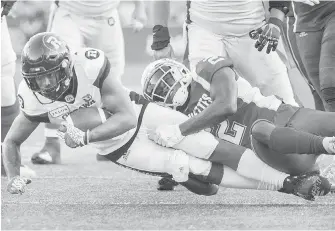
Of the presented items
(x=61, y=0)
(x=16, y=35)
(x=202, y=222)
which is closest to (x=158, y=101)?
(x=202, y=222)

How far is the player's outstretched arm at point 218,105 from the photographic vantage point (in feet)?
14.4

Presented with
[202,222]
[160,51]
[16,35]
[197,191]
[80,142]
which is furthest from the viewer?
[16,35]

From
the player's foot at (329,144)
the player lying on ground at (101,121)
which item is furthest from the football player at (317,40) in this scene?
the player's foot at (329,144)

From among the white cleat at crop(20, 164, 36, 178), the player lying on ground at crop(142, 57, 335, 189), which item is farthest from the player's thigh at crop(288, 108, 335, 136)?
the white cleat at crop(20, 164, 36, 178)

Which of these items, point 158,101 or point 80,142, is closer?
point 80,142

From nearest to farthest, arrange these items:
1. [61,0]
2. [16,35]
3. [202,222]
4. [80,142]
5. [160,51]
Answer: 1. [202,222]
2. [80,142]
3. [160,51]
4. [61,0]
5. [16,35]

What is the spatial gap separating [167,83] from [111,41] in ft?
5.11

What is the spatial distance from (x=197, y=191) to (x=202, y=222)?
81 cm

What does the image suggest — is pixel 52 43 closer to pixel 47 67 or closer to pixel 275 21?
pixel 47 67

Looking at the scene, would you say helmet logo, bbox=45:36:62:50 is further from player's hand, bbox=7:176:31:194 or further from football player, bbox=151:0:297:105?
football player, bbox=151:0:297:105

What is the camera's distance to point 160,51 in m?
5.41

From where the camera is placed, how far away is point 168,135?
14.6ft

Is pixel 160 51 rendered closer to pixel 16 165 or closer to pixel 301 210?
pixel 16 165

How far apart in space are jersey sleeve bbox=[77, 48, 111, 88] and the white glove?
0.37 m
